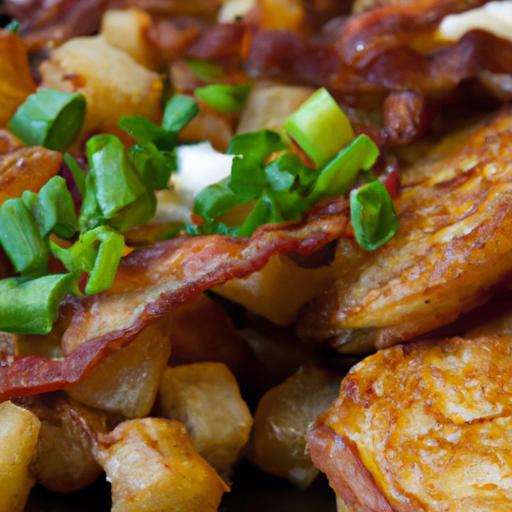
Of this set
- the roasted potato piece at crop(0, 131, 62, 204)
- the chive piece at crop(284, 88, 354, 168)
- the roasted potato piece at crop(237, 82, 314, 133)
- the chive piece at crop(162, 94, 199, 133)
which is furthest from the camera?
the roasted potato piece at crop(237, 82, 314, 133)

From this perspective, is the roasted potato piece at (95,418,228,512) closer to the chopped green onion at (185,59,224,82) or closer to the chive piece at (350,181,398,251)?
the chive piece at (350,181,398,251)

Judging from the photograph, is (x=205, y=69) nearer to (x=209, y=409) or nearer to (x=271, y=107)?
(x=271, y=107)

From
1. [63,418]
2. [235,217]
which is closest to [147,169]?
[235,217]

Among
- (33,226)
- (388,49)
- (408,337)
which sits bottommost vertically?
(408,337)

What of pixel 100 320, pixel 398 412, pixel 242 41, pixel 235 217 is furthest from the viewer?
pixel 242 41

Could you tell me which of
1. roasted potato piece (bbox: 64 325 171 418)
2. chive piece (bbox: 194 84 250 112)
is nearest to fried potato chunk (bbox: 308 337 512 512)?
roasted potato piece (bbox: 64 325 171 418)

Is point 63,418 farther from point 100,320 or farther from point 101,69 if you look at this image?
point 101,69

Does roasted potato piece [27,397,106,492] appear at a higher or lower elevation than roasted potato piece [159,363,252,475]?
higher
